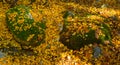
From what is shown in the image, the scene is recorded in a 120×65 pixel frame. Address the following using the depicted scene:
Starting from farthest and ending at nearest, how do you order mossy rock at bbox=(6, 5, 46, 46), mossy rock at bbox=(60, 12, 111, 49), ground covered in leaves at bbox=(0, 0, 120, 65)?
mossy rock at bbox=(60, 12, 111, 49) → mossy rock at bbox=(6, 5, 46, 46) → ground covered in leaves at bbox=(0, 0, 120, 65)

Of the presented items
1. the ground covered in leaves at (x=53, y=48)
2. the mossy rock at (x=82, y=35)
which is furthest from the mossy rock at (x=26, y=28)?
the mossy rock at (x=82, y=35)

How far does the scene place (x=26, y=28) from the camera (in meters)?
13.4

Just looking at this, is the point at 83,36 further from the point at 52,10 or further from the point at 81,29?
the point at 52,10

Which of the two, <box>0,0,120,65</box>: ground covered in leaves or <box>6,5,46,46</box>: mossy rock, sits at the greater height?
<box>6,5,46,46</box>: mossy rock

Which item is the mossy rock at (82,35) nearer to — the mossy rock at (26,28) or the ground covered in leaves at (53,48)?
the ground covered in leaves at (53,48)

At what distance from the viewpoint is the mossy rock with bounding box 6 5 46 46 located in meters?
13.4

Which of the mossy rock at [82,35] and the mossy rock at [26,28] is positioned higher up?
the mossy rock at [26,28]

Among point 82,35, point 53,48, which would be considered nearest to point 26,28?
point 53,48

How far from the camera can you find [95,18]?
16.1 metres

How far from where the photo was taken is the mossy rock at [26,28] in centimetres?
1340

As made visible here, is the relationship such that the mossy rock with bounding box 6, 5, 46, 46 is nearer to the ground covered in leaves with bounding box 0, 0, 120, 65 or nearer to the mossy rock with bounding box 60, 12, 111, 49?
the ground covered in leaves with bounding box 0, 0, 120, 65

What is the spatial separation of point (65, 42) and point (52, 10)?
295cm

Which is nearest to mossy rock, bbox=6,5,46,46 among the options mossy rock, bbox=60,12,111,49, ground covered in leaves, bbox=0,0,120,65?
ground covered in leaves, bbox=0,0,120,65

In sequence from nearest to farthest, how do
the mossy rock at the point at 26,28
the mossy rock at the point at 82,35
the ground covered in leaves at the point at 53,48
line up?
the ground covered in leaves at the point at 53,48
the mossy rock at the point at 26,28
the mossy rock at the point at 82,35
